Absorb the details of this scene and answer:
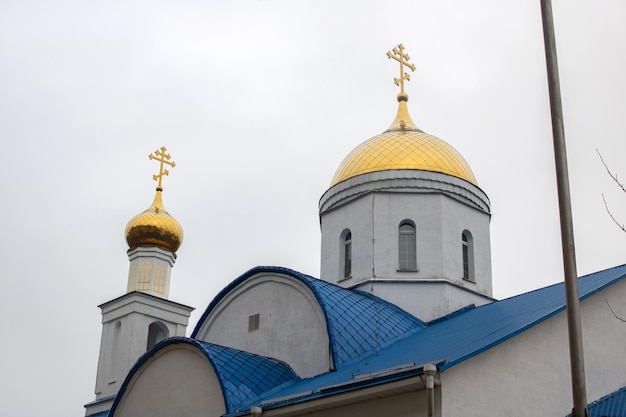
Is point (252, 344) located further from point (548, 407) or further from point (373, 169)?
point (548, 407)

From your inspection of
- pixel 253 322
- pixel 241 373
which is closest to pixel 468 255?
pixel 253 322

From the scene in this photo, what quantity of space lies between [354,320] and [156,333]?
982cm

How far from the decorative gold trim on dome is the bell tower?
646 centimetres

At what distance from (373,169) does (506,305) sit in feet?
14.5

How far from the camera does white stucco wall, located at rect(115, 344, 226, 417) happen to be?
491 inches

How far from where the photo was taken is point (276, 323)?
14.2m

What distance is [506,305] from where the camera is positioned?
13062 mm

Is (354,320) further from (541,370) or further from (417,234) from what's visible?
(541,370)

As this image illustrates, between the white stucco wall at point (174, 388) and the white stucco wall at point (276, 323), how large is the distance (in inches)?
61.2

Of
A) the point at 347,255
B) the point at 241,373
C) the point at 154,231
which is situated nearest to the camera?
the point at 241,373

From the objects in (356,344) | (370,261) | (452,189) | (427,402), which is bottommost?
(427,402)

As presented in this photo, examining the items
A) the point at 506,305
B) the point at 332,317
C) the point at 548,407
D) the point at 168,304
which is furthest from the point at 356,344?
the point at 168,304

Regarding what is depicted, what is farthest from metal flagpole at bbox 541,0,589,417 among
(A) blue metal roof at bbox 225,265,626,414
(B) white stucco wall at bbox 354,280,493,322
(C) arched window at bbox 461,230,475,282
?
(C) arched window at bbox 461,230,475,282

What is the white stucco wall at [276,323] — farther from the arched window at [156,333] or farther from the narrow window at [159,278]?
the narrow window at [159,278]
